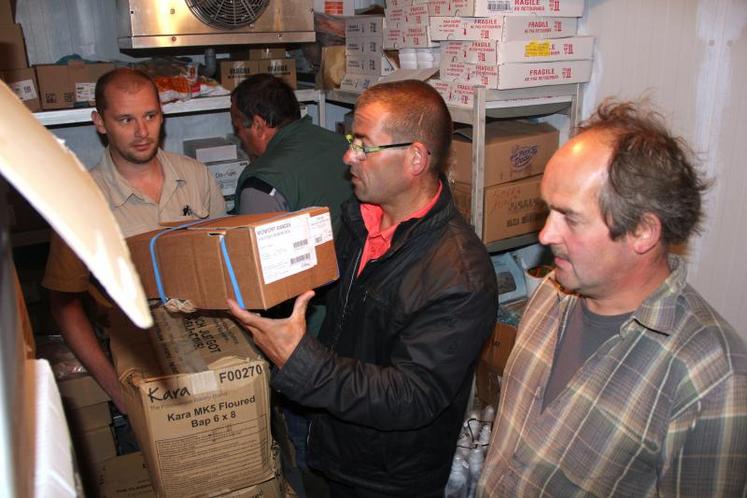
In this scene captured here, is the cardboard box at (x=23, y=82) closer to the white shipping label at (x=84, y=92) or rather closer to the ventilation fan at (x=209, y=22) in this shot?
the white shipping label at (x=84, y=92)

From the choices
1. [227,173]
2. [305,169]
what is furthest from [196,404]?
[227,173]

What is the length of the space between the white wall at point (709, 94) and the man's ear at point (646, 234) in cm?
117

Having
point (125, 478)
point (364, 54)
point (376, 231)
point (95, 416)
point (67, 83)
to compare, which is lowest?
point (125, 478)

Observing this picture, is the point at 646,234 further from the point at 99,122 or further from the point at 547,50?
the point at 99,122

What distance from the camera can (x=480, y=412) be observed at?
9.51 feet

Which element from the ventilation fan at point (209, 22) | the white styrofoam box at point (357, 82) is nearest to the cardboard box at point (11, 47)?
the ventilation fan at point (209, 22)

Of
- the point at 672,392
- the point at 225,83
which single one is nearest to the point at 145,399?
the point at 672,392

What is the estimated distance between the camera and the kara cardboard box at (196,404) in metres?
1.73

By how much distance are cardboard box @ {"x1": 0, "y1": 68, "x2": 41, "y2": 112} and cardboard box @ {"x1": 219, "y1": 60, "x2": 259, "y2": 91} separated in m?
0.91

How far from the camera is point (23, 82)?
8.86 ft

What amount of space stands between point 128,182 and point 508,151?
1.62m

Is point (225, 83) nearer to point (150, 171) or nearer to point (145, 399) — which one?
point (150, 171)

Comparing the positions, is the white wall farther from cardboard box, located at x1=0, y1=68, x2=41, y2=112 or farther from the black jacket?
cardboard box, located at x1=0, y1=68, x2=41, y2=112

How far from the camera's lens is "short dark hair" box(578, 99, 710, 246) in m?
1.19
